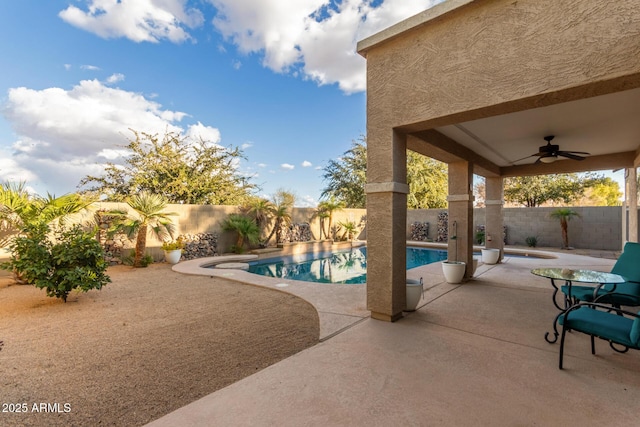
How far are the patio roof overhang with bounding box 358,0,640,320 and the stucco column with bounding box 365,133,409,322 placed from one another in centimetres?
1

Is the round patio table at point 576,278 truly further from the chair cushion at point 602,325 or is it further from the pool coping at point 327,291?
the pool coping at point 327,291

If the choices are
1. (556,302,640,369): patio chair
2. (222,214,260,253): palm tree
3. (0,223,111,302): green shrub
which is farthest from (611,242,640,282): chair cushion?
(222,214,260,253): palm tree

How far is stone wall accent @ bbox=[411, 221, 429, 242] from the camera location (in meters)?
14.5

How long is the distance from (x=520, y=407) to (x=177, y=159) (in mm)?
15724

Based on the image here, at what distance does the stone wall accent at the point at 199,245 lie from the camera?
31.7ft

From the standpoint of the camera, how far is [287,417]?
191cm

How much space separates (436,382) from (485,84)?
2.84m

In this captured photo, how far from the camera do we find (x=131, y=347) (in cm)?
308

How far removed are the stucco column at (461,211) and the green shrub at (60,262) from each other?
6.81m

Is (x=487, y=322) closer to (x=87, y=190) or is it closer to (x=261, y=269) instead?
(x=261, y=269)

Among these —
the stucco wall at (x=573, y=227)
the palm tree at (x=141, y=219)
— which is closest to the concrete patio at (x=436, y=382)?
the palm tree at (x=141, y=219)

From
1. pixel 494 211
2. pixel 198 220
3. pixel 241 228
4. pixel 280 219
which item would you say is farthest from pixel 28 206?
pixel 494 211

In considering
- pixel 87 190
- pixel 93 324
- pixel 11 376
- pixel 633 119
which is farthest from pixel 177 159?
pixel 633 119

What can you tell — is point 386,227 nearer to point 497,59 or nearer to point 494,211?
point 497,59
